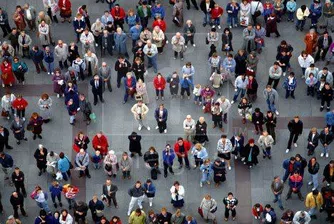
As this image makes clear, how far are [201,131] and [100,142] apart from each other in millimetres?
3978

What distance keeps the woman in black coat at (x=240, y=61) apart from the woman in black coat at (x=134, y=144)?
223 inches

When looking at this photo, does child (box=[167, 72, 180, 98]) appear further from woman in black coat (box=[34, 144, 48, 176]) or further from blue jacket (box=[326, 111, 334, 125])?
blue jacket (box=[326, 111, 334, 125])

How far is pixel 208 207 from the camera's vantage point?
115 feet

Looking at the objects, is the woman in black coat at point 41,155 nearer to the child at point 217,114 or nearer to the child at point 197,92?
the child at point 197,92

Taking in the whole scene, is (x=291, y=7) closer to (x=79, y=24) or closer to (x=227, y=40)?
(x=227, y=40)

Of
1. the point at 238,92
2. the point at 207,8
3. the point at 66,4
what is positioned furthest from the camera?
the point at 66,4

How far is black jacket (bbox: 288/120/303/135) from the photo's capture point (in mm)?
37156

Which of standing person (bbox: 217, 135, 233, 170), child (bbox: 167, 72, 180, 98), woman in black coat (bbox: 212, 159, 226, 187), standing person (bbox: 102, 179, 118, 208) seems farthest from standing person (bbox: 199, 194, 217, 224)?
child (bbox: 167, 72, 180, 98)

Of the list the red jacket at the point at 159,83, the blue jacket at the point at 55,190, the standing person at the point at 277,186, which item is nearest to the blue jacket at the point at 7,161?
the blue jacket at the point at 55,190

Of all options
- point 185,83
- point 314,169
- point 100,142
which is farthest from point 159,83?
point 314,169

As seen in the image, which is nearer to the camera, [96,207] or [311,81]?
[96,207]

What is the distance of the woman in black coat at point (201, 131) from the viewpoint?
37.4m

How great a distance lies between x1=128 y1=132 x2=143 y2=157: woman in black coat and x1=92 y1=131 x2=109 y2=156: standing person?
957mm

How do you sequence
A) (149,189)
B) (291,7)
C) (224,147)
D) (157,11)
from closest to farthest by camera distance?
1. (149,189)
2. (224,147)
3. (157,11)
4. (291,7)
